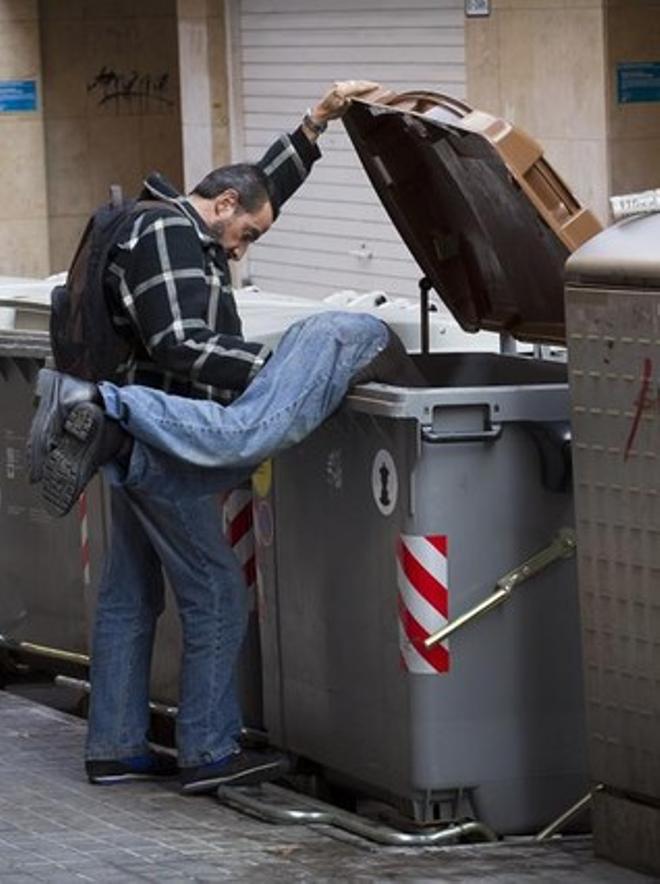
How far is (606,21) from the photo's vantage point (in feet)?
47.0

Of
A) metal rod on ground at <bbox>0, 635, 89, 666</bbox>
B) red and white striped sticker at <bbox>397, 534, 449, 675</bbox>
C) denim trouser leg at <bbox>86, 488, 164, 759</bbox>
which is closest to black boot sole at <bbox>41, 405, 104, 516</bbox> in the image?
denim trouser leg at <bbox>86, 488, 164, 759</bbox>

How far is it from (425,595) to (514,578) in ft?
0.72

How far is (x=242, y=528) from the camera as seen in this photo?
786cm

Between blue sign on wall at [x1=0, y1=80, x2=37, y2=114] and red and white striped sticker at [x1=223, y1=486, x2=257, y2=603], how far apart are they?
1369 centimetres

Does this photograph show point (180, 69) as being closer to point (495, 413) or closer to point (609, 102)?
point (609, 102)

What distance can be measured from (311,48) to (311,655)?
1129 cm

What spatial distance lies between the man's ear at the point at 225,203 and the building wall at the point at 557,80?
6.64m

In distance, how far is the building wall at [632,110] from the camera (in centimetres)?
1438

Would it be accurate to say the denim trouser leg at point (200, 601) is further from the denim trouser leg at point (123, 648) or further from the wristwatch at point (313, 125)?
the wristwatch at point (313, 125)

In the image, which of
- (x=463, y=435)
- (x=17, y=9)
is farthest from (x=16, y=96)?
(x=463, y=435)

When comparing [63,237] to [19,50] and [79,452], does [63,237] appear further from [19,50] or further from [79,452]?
[79,452]

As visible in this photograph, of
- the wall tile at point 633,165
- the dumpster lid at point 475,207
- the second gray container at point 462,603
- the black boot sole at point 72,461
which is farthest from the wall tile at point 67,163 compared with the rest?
the second gray container at point 462,603

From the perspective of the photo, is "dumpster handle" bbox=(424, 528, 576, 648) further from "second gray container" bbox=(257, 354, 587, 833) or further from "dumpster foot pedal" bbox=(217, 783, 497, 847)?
"dumpster foot pedal" bbox=(217, 783, 497, 847)

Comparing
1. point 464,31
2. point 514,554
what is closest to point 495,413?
point 514,554
